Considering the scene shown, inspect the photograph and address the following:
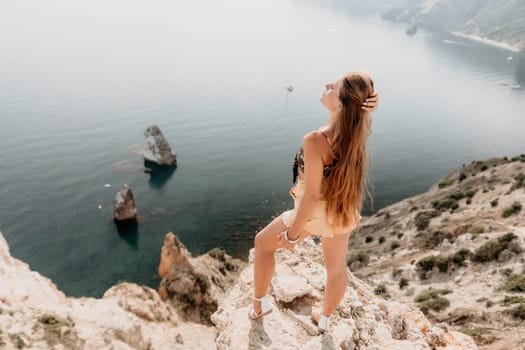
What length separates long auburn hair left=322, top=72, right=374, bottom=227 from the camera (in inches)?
158

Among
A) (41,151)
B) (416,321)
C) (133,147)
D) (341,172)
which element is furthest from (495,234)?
(41,151)

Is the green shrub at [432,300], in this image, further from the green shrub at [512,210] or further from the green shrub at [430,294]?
the green shrub at [512,210]

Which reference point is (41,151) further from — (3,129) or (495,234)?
(495,234)

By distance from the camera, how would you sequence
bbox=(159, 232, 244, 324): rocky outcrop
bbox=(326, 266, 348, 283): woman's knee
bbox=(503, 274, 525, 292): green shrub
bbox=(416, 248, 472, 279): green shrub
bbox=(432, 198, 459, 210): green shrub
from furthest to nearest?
bbox=(432, 198, 459, 210): green shrub < bbox=(159, 232, 244, 324): rocky outcrop < bbox=(416, 248, 472, 279): green shrub < bbox=(503, 274, 525, 292): green shrub < bbox=(326, 266, 348, 283): woman's knee

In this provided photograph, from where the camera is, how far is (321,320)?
5594 mm

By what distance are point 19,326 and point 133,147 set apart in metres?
58.6

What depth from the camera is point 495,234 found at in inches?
786

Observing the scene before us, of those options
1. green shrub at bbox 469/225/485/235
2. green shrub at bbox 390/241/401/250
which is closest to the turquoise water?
green shrub at bbox 390/241/401/250

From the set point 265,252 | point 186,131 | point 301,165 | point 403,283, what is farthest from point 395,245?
point 186,131

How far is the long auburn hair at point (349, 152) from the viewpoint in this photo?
158 inches

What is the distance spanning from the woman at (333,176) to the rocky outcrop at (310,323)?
4.18 feet

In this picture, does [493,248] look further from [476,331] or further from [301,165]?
[301,165]

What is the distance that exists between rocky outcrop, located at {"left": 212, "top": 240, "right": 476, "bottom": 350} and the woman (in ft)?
4.18

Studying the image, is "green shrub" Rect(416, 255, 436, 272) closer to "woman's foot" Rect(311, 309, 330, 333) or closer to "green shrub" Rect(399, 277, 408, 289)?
"green shrub" Rect(399, 277, 408, 289)
